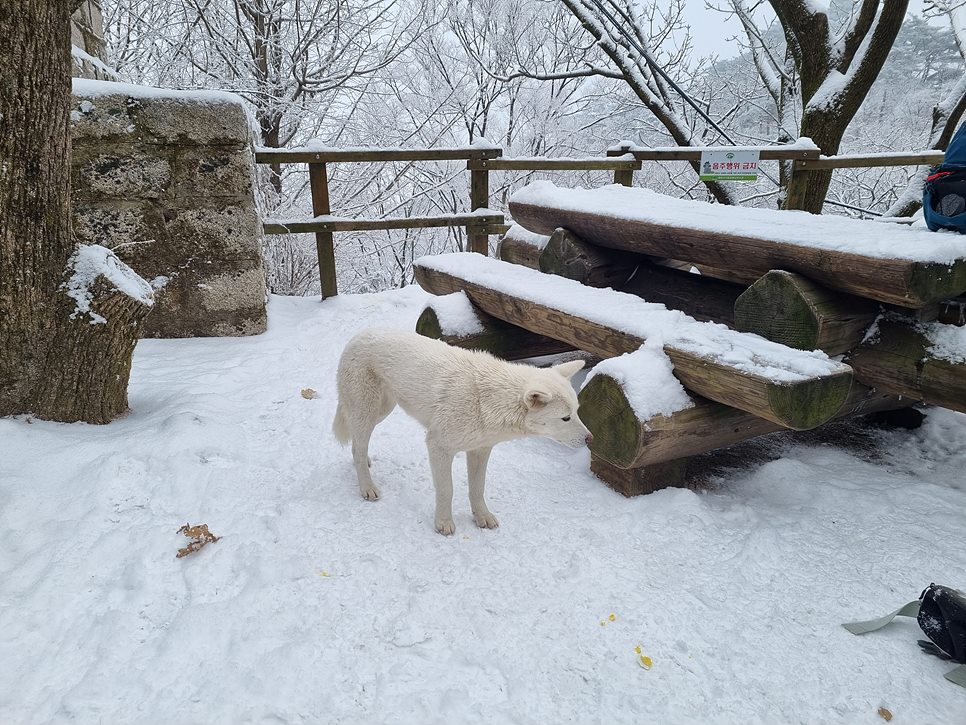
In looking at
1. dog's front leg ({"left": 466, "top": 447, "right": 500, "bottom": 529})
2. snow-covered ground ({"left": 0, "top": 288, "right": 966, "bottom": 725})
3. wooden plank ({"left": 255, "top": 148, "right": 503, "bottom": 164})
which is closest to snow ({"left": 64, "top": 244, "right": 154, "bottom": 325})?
snow-covered ground ({"left": 0, "top": 288, "right": 966, "bottom": 725})

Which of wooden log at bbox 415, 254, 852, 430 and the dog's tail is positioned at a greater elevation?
wooden log at bbox 415, 254, 852, 430

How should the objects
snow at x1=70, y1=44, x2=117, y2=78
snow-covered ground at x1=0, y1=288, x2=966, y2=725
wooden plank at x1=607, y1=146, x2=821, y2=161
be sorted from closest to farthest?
snow-covered ground at x1=0, y1=288, x2=966, y2=725 → snow at x1=70, y1=44, x2=117, y2=78 → wooden plank at x1=607, y1=146, x2=821, y2=161

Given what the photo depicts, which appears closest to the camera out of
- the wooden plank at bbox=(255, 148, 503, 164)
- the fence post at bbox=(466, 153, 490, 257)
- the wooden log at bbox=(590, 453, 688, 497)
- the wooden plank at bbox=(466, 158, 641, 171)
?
the wooden log at bbox=(590, 453, 688, 497)

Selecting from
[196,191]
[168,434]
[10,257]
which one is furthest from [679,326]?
[196,191]

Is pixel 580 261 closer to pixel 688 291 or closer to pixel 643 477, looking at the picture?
pixel 688 291

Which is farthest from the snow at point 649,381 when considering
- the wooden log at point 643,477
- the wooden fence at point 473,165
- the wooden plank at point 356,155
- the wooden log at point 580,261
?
the wooden plank at point 356,155

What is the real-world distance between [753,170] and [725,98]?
1080 cm

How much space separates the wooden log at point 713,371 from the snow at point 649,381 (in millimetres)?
55

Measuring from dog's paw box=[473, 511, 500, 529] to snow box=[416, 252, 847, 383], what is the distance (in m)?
1.19

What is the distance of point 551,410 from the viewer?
8.63ft

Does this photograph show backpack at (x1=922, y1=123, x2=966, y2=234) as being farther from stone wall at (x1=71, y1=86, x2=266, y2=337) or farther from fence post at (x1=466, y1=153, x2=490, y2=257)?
stone wall at (x1=71, y1=86, x2=266, y2=337)

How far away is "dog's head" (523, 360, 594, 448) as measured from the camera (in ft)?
8.52

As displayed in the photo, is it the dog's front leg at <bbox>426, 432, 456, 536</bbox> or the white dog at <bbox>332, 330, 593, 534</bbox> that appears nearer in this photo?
the white dog at <bbox>332, 330, 593, 534</bbox>

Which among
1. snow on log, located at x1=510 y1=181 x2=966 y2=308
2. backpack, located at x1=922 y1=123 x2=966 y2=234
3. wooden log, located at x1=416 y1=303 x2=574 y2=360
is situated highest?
backpack, located at x1=922 y1=123 x2=966 y2=234
